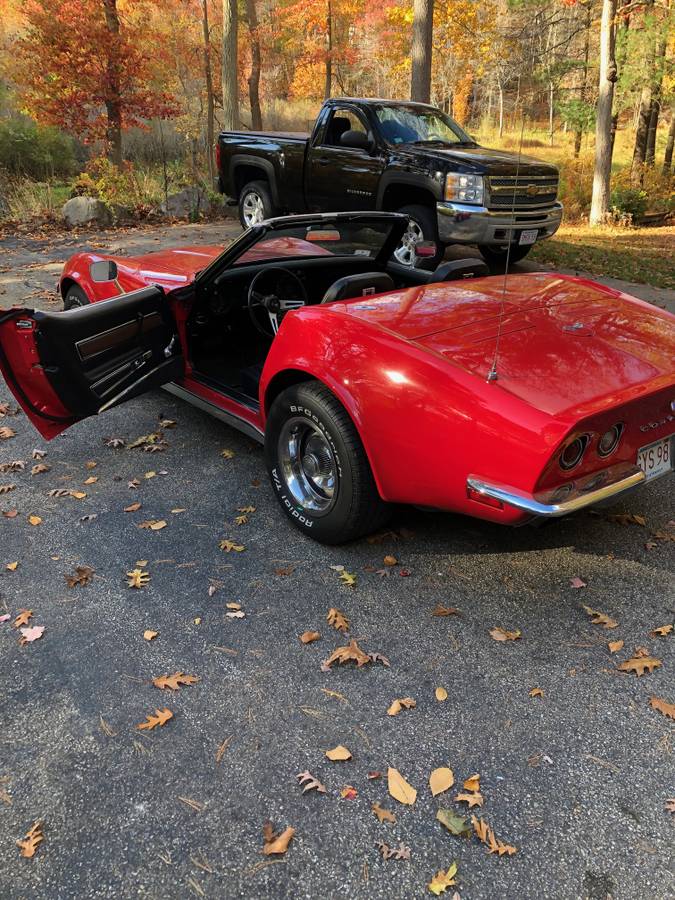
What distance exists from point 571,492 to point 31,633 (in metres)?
2.32

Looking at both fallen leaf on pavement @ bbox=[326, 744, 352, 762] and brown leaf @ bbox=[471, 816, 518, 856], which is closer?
brown leaf @ bbox=[471, 816, 518, 856]

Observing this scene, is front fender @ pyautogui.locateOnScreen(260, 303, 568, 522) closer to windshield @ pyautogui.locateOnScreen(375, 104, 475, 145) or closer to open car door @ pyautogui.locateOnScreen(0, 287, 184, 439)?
open car door @ pyautogui.locateOnScreen(0, 287, 184, 439)

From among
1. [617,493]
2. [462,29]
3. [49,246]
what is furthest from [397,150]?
[462,29]

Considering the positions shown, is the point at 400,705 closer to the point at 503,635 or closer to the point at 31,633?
the point at 503,635

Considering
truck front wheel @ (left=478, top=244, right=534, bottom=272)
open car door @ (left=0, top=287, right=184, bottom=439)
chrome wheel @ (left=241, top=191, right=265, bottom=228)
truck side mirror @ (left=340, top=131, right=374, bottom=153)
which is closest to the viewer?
open car door @ (left=0, top=287, right=184, bottom=439)

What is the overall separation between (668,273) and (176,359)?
862 cm

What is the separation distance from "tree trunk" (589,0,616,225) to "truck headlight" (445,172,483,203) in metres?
8.39

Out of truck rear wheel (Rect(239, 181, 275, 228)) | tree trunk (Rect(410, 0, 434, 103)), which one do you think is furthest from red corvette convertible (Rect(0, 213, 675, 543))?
tree trunk (Rect(410, 0, 434, 103))

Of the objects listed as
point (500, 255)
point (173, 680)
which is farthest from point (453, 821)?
point (500, 255)

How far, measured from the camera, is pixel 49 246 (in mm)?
11039

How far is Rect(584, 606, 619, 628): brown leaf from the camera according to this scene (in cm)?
280

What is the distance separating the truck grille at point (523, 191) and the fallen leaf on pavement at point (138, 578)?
242 inches

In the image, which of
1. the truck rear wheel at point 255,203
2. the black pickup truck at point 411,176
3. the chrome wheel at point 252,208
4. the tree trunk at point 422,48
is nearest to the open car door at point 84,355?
the black pickup truck at point 411,176

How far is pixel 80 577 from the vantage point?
3.18 m
